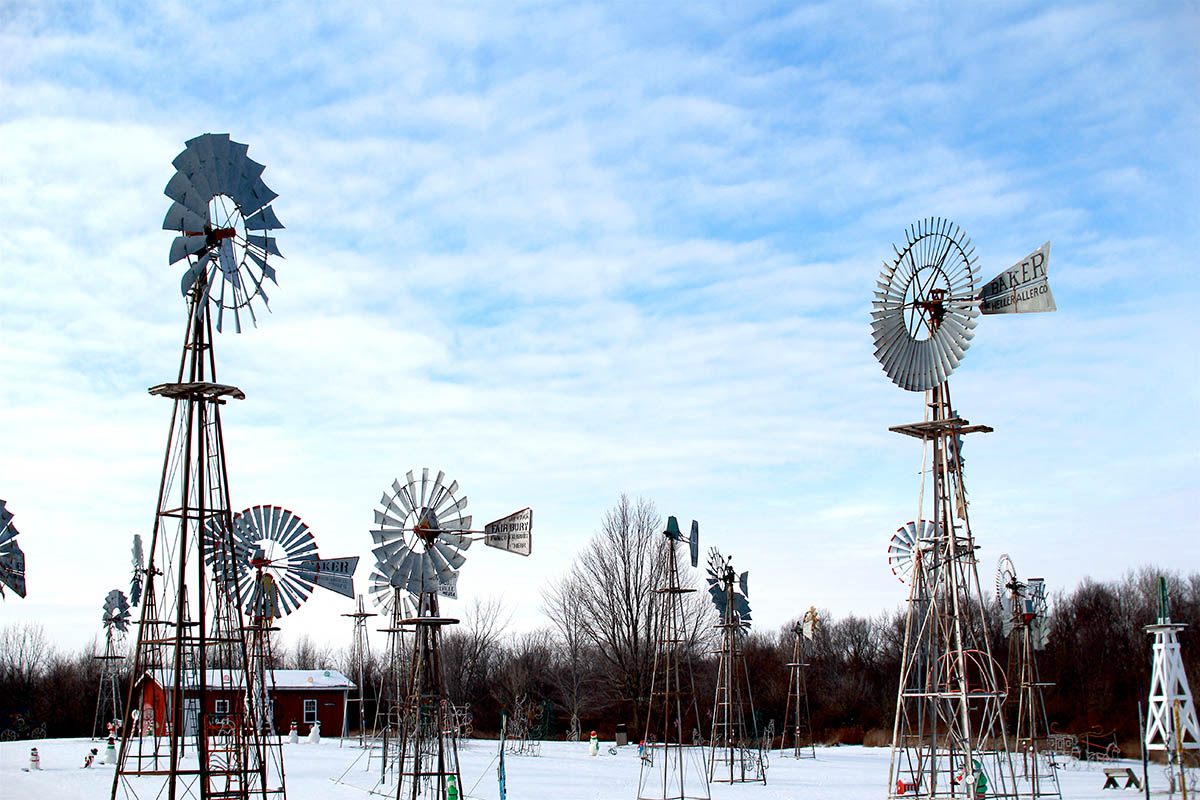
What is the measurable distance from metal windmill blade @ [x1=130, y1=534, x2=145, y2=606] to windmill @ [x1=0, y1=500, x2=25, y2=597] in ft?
73.2

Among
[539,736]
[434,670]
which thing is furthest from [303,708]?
[434,670]

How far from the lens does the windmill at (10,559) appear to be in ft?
50.6

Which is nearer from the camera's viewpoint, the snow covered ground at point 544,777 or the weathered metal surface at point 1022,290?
the weathered metal surface at point 1022,290

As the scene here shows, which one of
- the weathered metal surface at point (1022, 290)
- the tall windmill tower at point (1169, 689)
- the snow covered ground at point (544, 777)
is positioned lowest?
the snow covered ground at point (544, 777)

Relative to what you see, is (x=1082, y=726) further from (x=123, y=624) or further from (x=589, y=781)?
(x=123, y=624)

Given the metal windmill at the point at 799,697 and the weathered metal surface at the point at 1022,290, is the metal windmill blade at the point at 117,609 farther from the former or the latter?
the weathered metal surface at the point at 1022,290

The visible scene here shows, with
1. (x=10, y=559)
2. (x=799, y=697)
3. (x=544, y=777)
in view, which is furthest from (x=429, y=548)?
(x=799, y=697)

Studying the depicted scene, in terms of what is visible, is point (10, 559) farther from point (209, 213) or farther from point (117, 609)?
point (117, 609)

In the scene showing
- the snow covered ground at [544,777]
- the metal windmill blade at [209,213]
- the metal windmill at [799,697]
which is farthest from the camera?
the metal windmill at [799,697]

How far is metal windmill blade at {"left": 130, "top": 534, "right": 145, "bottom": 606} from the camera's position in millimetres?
38188

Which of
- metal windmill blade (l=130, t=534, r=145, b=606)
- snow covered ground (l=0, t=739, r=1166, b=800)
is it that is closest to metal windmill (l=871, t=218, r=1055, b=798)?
snow covered ground (l=0, t=739, r=1166, b=800)

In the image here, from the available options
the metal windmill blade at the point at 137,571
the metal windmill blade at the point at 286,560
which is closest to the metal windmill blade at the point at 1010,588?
the metal windmill blade at the point at 286,560

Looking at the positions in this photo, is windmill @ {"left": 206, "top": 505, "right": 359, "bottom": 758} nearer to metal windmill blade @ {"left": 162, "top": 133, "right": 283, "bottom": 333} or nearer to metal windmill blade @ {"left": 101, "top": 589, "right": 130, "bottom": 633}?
metal windmill blade @ {"left": 162, "top": 133, "right": 283, "bottom": 333}

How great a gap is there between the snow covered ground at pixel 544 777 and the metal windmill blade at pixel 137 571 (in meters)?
5.28
